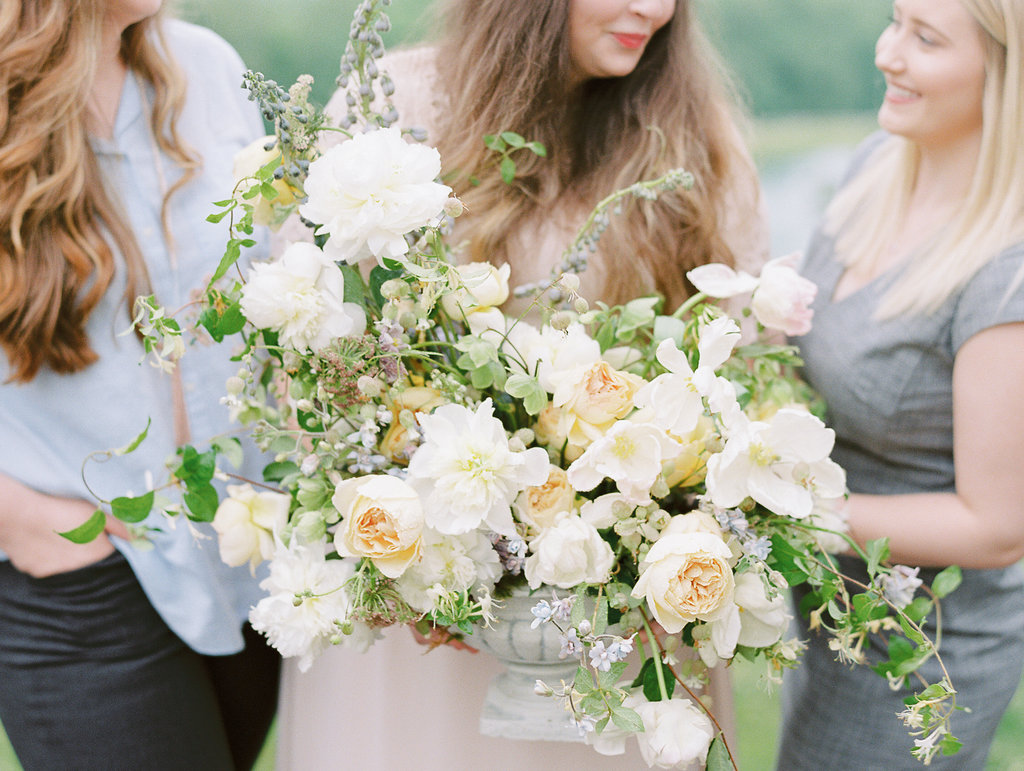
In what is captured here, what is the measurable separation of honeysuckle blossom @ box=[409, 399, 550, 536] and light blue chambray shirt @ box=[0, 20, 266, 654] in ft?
1.85

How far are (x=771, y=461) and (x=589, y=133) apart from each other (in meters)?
0.76

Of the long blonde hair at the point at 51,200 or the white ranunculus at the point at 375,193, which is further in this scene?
the long blonde hair at the point at 51,200

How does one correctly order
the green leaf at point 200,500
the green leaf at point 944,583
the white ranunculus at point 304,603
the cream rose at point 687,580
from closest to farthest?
the cream rose at point 687,580, the white ranunculus at point 304,603, the green leaf at point 200,500, the green leaf at point 944,583

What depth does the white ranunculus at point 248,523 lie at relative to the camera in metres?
1.01

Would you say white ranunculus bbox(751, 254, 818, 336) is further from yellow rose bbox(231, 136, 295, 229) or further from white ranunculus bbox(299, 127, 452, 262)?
yellow rose bbox(231, 136, 295, 229)

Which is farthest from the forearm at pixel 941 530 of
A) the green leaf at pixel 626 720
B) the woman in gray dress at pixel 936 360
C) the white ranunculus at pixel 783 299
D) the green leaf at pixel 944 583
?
the green leaf at pixel 626 720

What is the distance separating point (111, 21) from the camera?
1274 millimetres

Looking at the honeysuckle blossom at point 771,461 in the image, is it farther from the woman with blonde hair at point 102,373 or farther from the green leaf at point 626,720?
the woman with blonde hair at point 102,373

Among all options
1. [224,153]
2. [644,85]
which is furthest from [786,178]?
[224,153]

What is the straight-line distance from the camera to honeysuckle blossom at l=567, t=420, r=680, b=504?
2.68 ft

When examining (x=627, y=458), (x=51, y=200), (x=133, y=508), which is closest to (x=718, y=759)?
(x=627, y=458)

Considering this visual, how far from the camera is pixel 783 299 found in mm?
997

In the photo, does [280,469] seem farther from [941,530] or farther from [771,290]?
[941,530]

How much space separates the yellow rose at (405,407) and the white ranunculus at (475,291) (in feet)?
0.30
